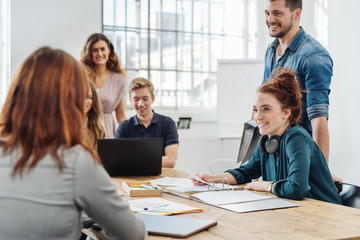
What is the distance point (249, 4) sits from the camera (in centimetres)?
624

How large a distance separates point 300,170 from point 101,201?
116 centimetres

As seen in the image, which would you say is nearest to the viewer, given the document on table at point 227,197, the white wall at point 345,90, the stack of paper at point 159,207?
the stack of paper at point 159,207

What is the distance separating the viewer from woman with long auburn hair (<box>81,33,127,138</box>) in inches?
155

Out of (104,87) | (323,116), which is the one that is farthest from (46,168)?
(104,87)

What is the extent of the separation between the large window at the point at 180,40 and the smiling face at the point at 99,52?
5.31ft

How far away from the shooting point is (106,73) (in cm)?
408

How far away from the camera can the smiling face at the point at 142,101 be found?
3312mm

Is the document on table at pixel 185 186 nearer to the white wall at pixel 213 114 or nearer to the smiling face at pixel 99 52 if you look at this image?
the smiling face at pixel 99 52

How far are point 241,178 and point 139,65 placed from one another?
3580mm

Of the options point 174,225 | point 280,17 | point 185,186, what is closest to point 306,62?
point 280,17

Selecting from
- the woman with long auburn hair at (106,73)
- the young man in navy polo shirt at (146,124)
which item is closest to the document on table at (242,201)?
the young man in navy polo shirt at (146,124)

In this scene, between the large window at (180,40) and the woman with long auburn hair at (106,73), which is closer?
the woman with long auburn hair at (106,73)

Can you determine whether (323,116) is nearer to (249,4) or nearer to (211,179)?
(211,179)

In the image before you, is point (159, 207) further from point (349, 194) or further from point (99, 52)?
point (99, 52)
